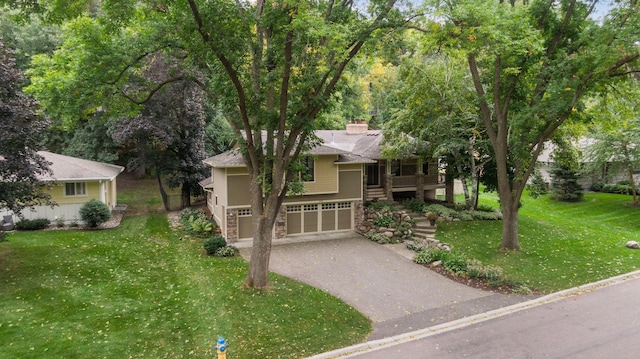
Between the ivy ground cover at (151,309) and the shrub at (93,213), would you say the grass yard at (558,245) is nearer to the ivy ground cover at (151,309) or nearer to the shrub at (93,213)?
the ivy ground cover at (151,309)

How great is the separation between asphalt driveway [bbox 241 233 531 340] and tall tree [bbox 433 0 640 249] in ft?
15.8

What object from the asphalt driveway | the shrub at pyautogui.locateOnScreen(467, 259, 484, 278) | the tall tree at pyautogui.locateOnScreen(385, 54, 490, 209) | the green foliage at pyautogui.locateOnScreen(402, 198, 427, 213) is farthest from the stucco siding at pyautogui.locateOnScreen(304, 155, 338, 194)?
the shrub at pyautogui.locateOnScreen(467, 259, 484, 278)

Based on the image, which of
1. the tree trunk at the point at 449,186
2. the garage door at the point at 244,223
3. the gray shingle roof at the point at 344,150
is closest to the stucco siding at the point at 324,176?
the gray shingle roof at the point at 344,150

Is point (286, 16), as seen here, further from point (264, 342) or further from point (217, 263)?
point (217, 263)

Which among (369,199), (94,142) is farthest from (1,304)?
(94,142)

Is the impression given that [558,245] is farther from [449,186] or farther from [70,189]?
[70,189]

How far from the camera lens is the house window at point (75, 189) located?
2078 cm

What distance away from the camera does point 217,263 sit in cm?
1521

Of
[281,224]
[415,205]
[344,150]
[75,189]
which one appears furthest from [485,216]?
[75,189]

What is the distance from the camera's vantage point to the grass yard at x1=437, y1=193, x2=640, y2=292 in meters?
14.1

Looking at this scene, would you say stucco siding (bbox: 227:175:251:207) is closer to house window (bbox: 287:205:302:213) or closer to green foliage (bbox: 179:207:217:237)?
house window (bbox: 287:205:302:213)

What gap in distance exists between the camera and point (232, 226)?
60.5ft

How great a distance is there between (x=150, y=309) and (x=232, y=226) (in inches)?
313

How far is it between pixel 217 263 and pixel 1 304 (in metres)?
6.45
